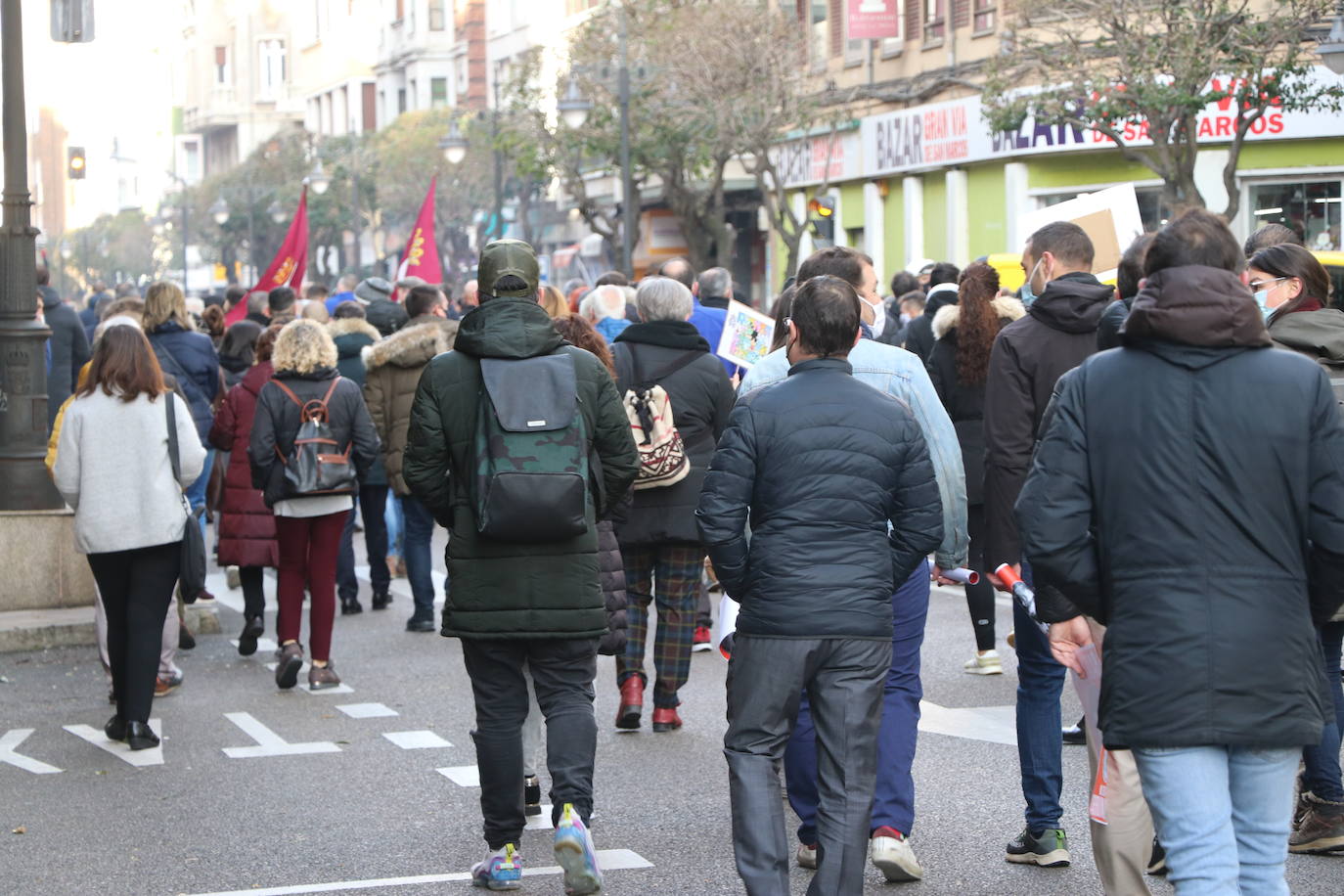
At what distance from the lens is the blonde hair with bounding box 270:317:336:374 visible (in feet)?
32.7

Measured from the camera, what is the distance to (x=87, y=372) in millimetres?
8805

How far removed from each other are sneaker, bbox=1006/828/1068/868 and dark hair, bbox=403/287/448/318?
7004 mm

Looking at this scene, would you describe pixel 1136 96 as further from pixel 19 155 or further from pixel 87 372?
pixel 87 372

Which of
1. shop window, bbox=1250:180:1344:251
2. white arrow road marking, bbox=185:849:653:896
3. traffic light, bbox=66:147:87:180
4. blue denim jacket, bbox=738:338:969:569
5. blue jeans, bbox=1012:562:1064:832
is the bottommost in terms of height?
white arrow road marking, bbox=185:849:653:896

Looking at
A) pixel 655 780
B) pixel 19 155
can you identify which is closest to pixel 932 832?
pixel 655 780

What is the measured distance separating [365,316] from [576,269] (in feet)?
126

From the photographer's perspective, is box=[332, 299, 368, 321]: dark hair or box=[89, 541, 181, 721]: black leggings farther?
box=[332, 299, 368, 321]: dark hair

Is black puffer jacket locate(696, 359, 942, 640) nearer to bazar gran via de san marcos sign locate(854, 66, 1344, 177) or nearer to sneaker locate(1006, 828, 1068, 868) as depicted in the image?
sneaker locate(1006, 828, 1068, 868)

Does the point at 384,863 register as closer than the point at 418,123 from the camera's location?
Yes

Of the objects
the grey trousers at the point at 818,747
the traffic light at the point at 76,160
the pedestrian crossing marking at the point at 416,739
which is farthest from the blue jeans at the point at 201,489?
the traffic light at the point at 76,160

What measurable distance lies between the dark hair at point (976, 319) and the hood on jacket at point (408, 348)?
3389 mm

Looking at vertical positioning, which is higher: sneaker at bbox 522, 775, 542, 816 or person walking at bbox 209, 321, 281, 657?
person walking at bbox 209, 321, 281, 657

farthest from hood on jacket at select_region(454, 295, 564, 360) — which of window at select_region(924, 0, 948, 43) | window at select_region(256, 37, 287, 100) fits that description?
window at select_region(256, 37, 287, 100)

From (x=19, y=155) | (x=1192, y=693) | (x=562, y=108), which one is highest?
(x=562, y=108)
